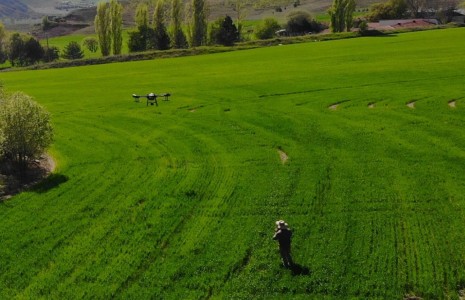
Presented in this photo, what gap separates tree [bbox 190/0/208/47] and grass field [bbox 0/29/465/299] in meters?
94.3

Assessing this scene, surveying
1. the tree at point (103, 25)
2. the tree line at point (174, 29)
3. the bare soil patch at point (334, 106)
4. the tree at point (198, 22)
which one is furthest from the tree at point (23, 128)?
the tree at point (198, 22)

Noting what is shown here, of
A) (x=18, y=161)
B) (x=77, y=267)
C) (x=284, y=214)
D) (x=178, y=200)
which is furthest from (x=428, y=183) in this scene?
(x=18, y=161)

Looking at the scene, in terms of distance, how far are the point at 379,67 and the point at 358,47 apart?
28.7 metres

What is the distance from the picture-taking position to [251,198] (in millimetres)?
31750

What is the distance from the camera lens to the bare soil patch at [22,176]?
36.4 m

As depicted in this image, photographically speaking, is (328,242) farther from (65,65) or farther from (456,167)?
(65,65)

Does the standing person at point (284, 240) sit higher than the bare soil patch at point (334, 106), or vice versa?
the bare soil patch at point (334, 106)

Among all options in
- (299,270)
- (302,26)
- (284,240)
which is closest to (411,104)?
(299,270)

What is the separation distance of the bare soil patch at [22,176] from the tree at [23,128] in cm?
94

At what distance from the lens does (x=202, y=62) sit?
102 metres

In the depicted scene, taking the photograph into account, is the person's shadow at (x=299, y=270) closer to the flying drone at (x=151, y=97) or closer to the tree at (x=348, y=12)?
the flying drone at (x=151, y=97)

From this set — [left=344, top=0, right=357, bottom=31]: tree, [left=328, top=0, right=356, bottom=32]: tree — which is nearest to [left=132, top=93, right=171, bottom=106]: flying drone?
[left=328, top=0, right=356, bottom=32]: tree

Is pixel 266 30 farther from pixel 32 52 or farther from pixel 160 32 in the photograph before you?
pixel 32 52

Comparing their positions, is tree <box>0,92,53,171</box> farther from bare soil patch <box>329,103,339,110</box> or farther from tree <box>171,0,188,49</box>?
tree <box>171,0,188,49</box>
